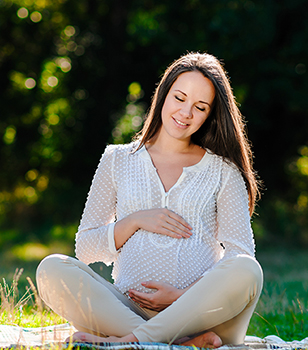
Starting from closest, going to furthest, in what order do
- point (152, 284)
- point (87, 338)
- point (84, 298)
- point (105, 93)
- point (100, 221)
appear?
point (87, 338) < point (84, 298) < point (152, 284) < point (100, 221) < point (105, 93)

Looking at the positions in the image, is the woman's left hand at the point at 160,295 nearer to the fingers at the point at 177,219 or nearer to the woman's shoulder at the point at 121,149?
the fingers at the point at 177,219

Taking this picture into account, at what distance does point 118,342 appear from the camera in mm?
2506

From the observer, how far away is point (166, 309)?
8.50 ft

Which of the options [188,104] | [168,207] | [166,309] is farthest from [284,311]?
[188,104]

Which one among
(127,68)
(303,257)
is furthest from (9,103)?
(303,257)

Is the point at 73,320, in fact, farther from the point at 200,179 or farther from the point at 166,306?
the point at 200,179

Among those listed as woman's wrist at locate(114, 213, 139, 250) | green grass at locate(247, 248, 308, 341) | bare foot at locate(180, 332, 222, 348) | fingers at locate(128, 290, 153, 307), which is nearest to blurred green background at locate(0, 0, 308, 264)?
green grass at locate(247, 248, 308, 341)

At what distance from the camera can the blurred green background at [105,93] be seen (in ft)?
30.0

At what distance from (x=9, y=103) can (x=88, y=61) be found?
1798 mm

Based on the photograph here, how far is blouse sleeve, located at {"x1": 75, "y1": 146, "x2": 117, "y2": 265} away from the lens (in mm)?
3131

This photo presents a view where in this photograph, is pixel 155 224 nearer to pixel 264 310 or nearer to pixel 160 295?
pixel 160 295

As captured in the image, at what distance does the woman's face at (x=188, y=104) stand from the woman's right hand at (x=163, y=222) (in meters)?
0.50

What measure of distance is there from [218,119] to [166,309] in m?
1.28

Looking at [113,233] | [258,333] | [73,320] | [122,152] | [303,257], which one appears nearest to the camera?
[73,320]
